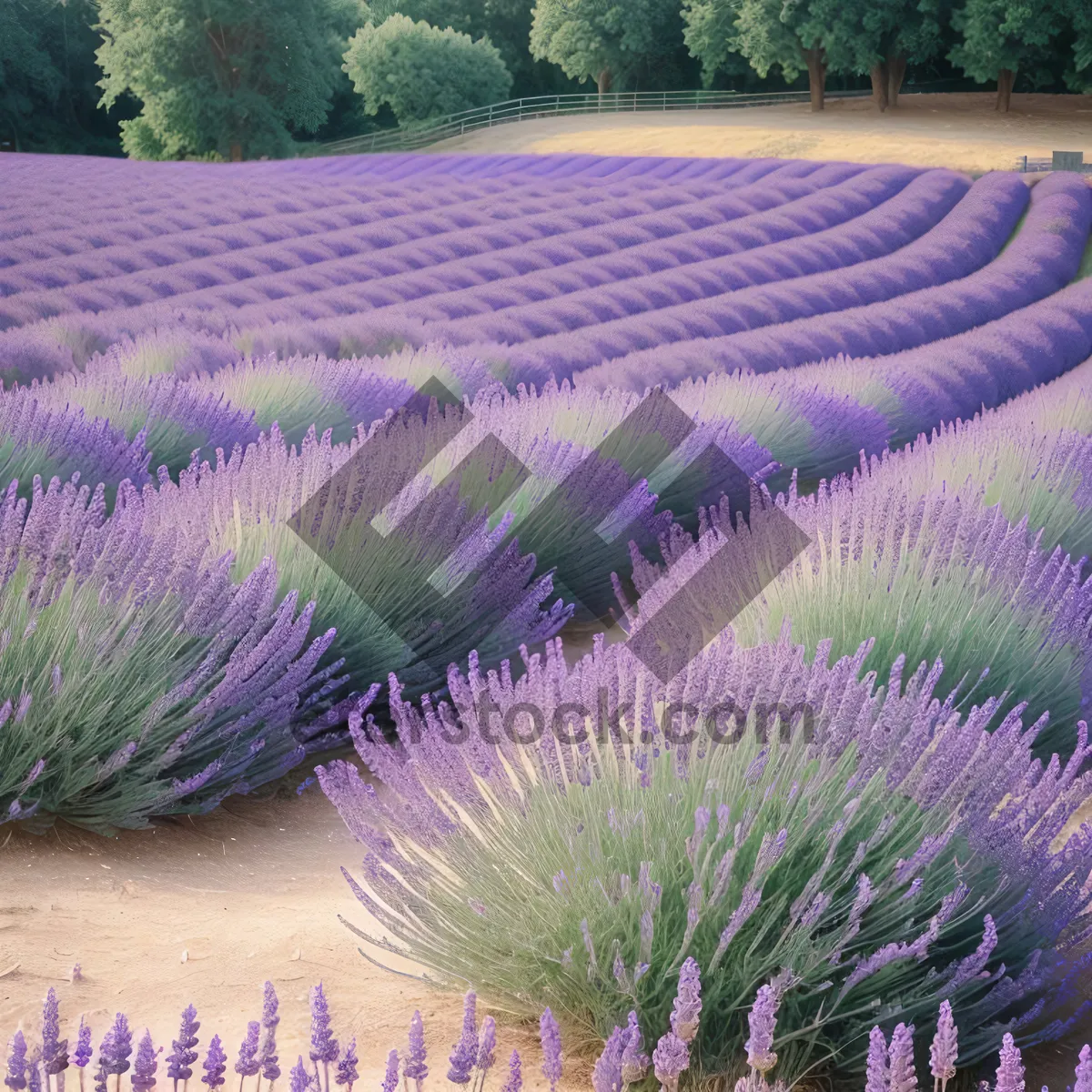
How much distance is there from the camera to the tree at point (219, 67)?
28.5 metres

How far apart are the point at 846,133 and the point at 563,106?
468 inches

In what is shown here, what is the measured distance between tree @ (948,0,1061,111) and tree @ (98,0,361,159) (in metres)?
15.3

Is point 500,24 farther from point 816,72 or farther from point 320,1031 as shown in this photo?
point 320,1031

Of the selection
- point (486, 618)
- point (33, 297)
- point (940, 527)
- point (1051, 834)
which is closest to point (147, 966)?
point (1051, 834)

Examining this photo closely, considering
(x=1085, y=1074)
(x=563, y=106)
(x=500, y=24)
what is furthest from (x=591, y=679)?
(x=500, y=24)

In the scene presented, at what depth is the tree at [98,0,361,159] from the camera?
2848 cm

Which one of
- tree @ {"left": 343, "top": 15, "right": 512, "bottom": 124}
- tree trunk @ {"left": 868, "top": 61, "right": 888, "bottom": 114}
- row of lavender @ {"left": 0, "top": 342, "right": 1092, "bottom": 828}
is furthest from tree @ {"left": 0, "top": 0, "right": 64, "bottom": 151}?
row of lavender @ {"left": 0, "top": 342, "right": 1092, "bottom": 828}

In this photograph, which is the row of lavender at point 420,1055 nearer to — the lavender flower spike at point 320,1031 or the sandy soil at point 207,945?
the lavender flower spike at point 320,1031

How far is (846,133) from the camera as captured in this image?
27.9 m

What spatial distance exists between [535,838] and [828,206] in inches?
554

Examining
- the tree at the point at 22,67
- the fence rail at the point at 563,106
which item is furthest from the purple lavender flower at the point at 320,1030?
the fence rail at the point at 563,106

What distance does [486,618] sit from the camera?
353 cm

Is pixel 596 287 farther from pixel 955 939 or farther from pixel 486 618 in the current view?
pixel 955 939

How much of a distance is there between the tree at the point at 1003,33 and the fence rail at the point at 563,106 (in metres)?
6.79
